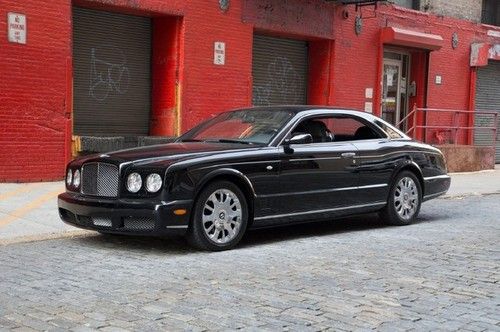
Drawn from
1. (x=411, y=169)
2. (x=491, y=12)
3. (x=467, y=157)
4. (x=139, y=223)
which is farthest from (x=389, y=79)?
(x=139, y=223)

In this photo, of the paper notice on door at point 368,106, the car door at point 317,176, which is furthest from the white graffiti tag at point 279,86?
the car door at point 317,176

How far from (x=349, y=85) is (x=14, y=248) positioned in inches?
465

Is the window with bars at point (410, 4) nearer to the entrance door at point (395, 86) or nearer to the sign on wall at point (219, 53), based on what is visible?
the entrance door at point (395, 86)

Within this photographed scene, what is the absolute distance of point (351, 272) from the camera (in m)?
6.10

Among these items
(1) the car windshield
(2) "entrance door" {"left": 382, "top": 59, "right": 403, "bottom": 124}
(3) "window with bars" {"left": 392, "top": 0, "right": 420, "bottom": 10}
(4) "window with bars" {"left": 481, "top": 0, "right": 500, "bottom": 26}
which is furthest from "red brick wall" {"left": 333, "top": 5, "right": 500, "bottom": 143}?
(1) the car windshield

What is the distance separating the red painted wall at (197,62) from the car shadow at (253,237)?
4.47m

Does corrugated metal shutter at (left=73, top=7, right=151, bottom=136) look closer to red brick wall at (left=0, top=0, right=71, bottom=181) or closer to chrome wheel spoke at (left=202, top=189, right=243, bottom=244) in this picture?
red brick wall at (left=0, top=0, right=71, bottom=181)

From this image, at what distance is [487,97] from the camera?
21.5 metres

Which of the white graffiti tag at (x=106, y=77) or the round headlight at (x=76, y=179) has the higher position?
the white graffiti tag at (x=106, y=77)

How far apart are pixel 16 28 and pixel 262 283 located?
24.6 ft

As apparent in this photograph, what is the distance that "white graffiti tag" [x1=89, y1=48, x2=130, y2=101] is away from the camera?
42.5ft

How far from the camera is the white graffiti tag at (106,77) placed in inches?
511

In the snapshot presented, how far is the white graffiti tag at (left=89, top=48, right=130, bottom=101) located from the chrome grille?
247 inches

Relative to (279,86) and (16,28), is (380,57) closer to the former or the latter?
(279,86)
